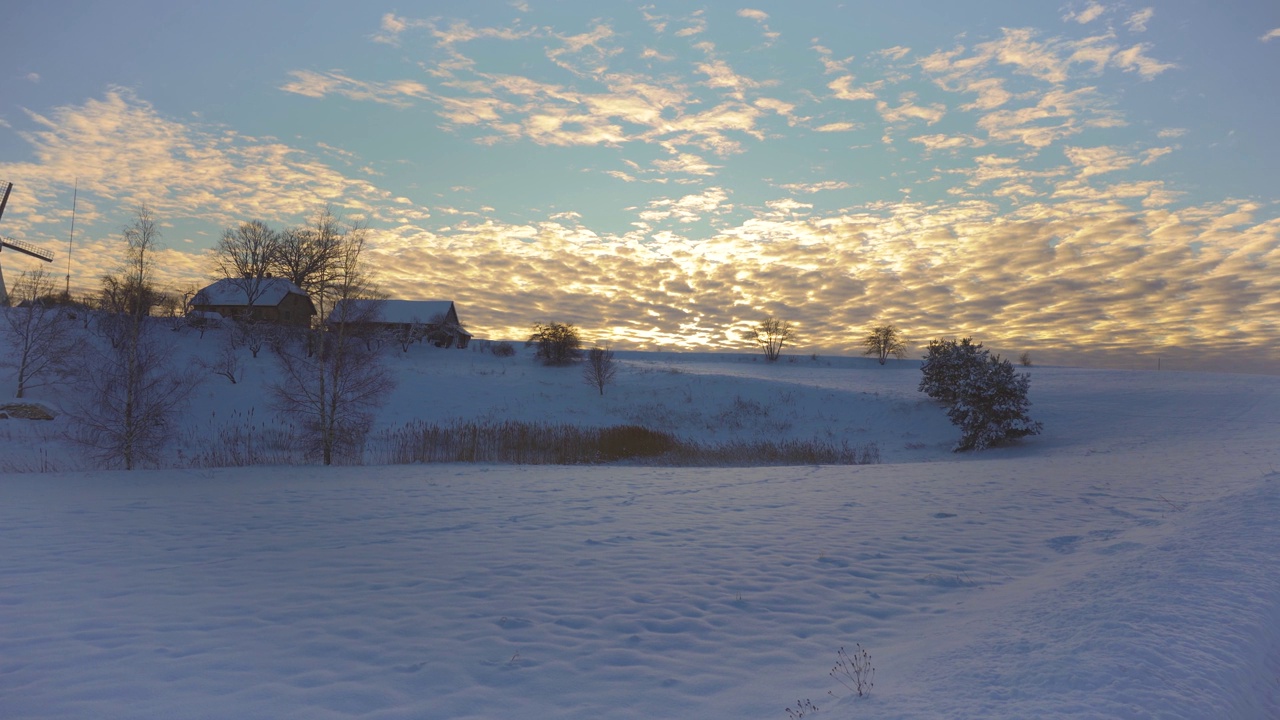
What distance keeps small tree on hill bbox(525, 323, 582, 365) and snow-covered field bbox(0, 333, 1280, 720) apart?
134 ft

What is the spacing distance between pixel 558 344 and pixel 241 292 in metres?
30.1

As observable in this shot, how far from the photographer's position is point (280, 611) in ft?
22.1

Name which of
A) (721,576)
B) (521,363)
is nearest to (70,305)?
(521,363)

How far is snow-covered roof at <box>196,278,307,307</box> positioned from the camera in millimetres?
61469

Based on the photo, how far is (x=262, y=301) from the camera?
61.5 m

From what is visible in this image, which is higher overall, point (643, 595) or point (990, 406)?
point (990, 406)

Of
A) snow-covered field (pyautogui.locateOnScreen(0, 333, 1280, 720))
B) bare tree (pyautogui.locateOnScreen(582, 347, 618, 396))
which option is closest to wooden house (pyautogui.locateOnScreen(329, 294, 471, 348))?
bare tree (pyautogui.locateOnScreen(582, 347, 618, 396))

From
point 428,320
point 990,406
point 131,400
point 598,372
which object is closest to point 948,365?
point 990,406

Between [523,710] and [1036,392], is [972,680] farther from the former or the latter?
[1036,392]

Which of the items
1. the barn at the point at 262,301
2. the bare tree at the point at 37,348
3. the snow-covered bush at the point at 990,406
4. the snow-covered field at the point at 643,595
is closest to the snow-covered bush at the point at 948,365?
the snow-covered bush at the point at 990,406

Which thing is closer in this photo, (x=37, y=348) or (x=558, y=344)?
(x=37, y=348)

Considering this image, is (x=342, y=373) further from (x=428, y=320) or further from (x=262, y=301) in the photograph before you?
(x=428, y=320)

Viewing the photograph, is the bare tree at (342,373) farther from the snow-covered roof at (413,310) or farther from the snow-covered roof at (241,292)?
the snow-covered roof at (413,310)

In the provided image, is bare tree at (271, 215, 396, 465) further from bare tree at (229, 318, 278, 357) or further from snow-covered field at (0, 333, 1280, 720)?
bare tree at (229, 318, 278, 357)
